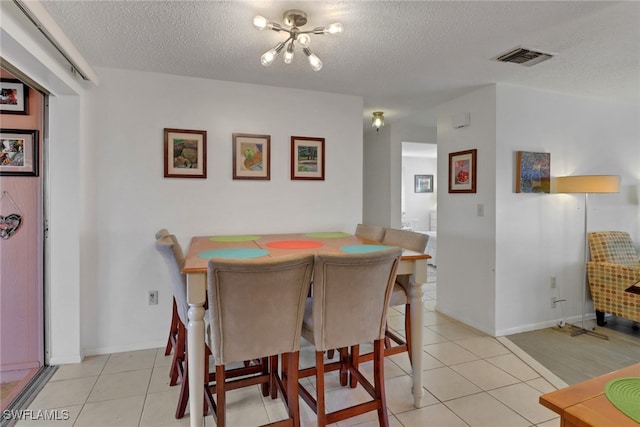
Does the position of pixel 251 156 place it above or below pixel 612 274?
above

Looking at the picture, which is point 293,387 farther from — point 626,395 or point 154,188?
point 154,188

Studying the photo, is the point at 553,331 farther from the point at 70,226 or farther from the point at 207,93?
the point at 70,226

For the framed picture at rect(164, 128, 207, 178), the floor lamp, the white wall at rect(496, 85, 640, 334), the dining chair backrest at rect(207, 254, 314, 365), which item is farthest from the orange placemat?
the floor lamp

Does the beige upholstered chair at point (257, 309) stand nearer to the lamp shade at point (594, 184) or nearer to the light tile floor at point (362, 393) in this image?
the light tile floor at point (362, 393)

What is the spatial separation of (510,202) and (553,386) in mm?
1569

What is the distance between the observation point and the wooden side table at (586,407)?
746mm

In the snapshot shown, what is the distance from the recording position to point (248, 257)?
6.20ft

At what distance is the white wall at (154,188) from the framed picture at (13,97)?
14.6 inches

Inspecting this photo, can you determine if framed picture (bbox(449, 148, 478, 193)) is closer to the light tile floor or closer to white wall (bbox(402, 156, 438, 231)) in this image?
the light tile floor

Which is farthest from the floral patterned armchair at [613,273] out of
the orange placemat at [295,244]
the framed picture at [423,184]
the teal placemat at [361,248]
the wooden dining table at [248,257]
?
the framed picture at [423,184]

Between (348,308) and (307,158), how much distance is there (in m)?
1.94

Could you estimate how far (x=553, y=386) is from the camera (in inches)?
87.0

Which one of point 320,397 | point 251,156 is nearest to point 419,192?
point 251,156

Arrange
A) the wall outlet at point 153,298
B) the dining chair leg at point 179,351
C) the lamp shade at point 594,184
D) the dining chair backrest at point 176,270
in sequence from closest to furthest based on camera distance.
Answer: the dining chair backrest at point 176,270 → the dining chair leg at point 179,351 → the wall outlet at point 153,298 → the lamp shade at point 594,184
